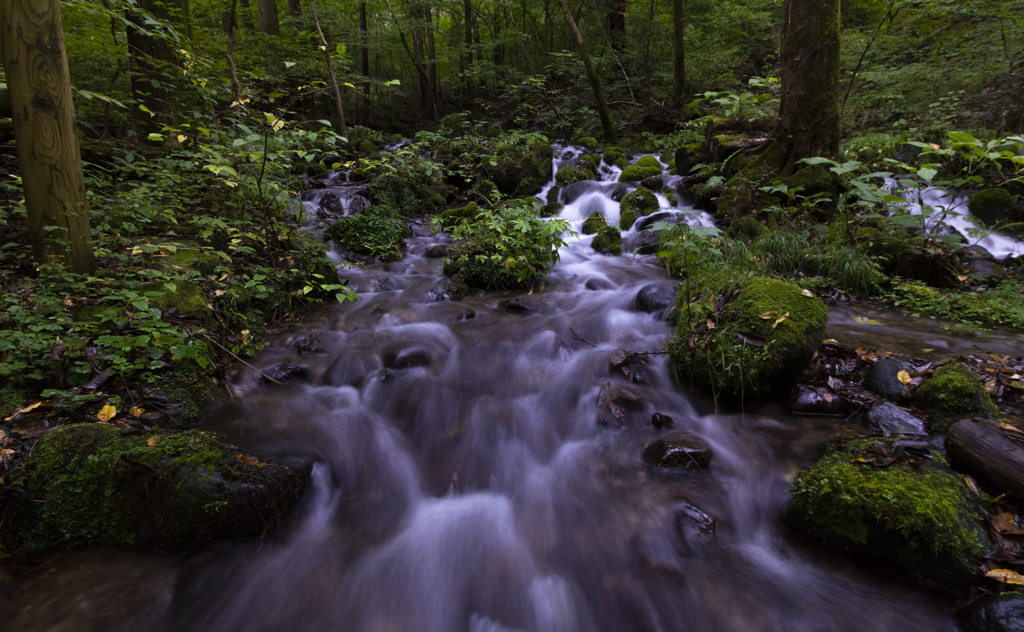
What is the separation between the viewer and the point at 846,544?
262 cm

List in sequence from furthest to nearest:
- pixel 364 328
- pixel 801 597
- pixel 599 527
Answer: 1. pixel 364 328
2. pixel 599 527
3. pixel 801 597

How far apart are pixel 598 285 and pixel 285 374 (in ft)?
14.9

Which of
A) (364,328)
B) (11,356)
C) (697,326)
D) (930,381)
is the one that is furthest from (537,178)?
(11,356)

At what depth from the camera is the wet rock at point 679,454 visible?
3.37 m

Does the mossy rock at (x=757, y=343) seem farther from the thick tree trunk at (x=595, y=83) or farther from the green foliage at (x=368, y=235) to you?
the thick tree trunk at (x=595, y=83)

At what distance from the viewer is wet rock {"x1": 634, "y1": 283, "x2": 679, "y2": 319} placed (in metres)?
5.55

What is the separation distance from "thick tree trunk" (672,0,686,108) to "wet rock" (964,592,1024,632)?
1503 cm

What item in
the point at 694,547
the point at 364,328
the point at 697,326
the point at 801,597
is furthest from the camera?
the point at 364,328

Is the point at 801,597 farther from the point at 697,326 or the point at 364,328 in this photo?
the point at 364,328

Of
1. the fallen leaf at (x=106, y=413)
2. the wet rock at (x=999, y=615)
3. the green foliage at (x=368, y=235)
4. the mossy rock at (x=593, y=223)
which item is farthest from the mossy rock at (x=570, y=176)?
the wet rock at (x=999, y=615)

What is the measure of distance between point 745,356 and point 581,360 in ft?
5.44

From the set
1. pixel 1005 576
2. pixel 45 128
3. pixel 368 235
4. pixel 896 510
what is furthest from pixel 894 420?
pixel 368 235

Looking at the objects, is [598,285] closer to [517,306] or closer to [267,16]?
[517,306]

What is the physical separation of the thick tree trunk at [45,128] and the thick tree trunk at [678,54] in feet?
47.0
